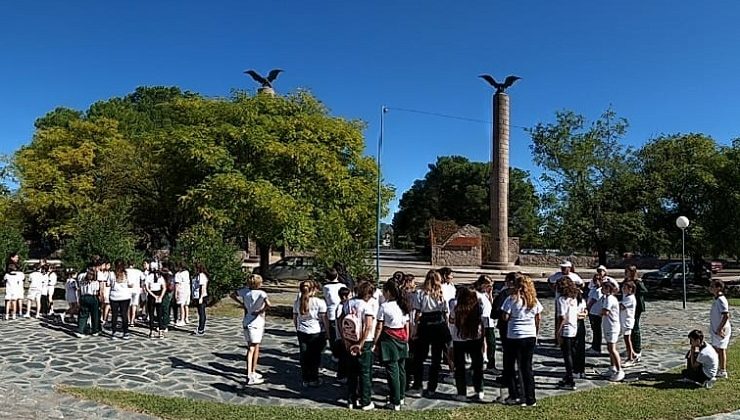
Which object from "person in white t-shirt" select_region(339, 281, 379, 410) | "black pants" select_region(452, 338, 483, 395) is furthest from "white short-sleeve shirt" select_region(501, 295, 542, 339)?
"person in white t-shirt" select_region(339, 281, 379, 410)

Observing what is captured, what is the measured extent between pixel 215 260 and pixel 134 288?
4690 millimetres

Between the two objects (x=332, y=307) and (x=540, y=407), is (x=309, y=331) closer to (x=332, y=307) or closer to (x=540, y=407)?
(x=332, y=307)

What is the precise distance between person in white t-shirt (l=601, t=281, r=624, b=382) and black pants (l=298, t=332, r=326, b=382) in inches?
177

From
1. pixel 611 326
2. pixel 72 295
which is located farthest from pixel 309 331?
pixel 72 295

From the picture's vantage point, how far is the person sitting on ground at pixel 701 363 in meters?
9.26

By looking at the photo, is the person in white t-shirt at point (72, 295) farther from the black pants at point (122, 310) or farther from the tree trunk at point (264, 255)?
the tree trunk at point (264, 255)

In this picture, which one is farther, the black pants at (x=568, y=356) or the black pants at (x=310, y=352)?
the black pants at (x=310, y=352)

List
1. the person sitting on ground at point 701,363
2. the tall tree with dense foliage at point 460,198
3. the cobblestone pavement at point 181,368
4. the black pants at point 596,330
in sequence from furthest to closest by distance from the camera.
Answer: the tall tree with dense foliage at point 460,198 → the black pants at point 596,330 → the person sitting on ground at point 701,363 → the cobblestone pavement at point 181,368

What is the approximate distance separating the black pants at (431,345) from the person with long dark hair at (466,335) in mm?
293

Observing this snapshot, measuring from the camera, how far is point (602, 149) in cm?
2884

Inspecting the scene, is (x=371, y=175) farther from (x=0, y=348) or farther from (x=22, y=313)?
(x=0, y=348)

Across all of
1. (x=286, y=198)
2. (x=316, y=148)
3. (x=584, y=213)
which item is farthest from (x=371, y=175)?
(x=584, y=213)

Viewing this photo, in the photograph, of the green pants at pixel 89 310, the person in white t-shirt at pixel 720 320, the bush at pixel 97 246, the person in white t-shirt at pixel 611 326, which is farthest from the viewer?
the bush at pixel 97 246

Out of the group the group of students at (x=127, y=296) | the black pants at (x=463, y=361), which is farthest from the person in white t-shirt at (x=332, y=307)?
the group of students at (x=127, y=296)
